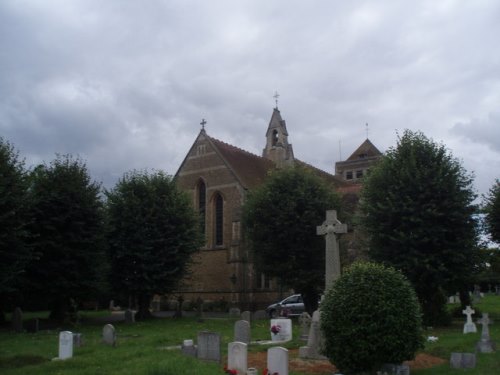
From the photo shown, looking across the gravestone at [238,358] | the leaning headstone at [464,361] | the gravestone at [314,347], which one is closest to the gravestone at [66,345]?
the gravestone at [238,358]

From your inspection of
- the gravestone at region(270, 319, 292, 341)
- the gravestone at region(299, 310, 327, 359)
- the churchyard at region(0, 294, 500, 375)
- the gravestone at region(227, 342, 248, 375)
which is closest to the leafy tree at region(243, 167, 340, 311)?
the churchyard at region(0, 294, 500, 375)

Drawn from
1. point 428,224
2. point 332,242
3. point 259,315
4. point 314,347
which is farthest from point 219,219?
point 314,347

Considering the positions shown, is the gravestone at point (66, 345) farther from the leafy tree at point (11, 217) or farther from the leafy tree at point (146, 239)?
the leafy tree at point (146, 239)

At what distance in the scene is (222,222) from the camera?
43250 mm

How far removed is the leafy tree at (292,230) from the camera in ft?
101

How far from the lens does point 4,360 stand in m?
13.8

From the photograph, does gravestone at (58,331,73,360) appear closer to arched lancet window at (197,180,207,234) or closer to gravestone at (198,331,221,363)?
gravestone at (198,331,221,363)

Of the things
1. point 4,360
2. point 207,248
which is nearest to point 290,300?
point 207,248

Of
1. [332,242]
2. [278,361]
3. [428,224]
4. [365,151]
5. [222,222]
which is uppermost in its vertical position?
[365,151]

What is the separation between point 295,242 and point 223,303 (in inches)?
481

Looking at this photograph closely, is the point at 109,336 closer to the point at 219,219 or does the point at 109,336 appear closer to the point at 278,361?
the point at 278,361

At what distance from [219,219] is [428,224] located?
2284cm

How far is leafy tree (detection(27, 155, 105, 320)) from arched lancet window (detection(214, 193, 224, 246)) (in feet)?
54.4

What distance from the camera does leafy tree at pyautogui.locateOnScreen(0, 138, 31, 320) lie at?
20.8 meters
